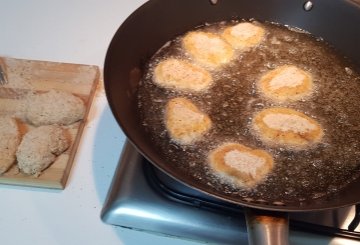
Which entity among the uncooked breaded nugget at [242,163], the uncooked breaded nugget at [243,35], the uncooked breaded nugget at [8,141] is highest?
the uncooked breaded nugget at [243,35]

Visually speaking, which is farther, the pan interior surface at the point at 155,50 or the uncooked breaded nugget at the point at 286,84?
the uncooked breaded nugget at the point at 286,84

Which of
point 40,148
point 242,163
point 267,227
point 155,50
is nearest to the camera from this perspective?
point 267,227

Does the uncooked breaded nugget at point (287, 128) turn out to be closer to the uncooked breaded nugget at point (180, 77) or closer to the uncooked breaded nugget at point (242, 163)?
the uncooked breaded nugget at point (242, 163)

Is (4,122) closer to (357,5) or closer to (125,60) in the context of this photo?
(125,60)

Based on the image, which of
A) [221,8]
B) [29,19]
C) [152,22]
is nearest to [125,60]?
[152,22]

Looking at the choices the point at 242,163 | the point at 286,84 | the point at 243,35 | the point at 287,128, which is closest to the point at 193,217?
the point at 242,163

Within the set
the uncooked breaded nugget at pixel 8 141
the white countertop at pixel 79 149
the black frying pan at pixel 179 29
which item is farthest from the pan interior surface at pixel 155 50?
the uncooked breaded nugget at pixel 8 141

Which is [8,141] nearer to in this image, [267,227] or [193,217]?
[193,217]
